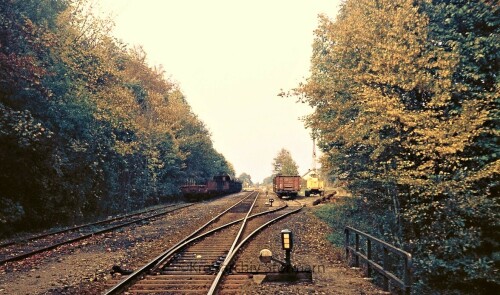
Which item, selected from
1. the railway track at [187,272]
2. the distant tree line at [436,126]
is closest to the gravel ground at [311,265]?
the railway track at [187,272]

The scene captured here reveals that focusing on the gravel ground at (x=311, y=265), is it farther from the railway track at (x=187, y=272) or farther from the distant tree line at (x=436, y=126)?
the distant tree line at (x=436, y=126)

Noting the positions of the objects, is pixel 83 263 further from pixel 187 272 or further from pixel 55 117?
pixel 55 117

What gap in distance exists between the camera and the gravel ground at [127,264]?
299 inches

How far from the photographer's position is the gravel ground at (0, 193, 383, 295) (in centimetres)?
761

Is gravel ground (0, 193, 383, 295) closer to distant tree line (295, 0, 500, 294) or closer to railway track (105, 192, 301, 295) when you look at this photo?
railway track (105, 192, 301, 295)

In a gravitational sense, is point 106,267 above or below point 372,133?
below

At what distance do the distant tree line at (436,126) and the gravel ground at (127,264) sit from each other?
120 inches

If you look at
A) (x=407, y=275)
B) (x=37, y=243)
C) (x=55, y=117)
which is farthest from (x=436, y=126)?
(x=55, y=117)

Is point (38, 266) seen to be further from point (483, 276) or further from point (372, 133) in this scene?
point (483, 276)

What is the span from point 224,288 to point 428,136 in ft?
23.0

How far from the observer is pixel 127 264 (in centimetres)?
989

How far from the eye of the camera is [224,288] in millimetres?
7363

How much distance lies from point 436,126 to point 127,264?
925cm

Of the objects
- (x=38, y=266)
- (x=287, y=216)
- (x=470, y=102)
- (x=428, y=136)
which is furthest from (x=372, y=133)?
(x=287, y=216)
